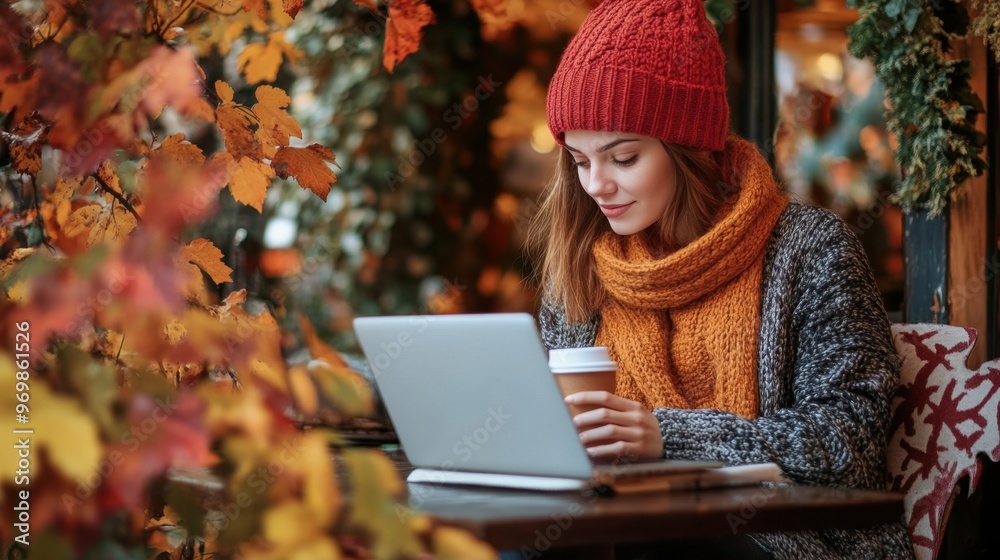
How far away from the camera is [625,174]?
1906 mm

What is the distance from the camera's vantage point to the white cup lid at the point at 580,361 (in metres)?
1.38

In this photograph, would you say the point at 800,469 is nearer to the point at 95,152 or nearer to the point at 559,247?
the point at 559,247

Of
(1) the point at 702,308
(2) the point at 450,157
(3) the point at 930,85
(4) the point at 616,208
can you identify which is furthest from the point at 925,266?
(2) the point at 450,157

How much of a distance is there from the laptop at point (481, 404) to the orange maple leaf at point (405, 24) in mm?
691

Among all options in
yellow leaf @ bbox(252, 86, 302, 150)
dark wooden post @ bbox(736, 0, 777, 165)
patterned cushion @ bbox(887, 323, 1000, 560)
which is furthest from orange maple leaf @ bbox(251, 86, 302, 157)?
dark wooden post @ bbox(736, 0, 777, 165)

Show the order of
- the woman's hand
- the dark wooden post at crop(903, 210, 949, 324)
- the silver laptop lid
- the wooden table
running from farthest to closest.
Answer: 1. the dark wooden post at crop(903, 210, 949, 324)
2. the woman's hand
3. the silver laptop lid
4. the wooden table

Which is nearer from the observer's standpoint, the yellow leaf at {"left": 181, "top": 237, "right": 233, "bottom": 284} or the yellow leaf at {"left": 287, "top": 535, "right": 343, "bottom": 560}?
the yellow leaf at {"left": 287, "top": 535, "right": 343, "bottom": 560}

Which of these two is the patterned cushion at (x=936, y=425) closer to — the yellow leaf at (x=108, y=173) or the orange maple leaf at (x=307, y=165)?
the orange maple leaf at (x=307, y=165)

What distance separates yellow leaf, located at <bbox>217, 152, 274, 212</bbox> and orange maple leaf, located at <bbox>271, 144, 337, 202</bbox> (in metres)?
0.03

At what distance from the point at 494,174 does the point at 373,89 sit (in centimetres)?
69

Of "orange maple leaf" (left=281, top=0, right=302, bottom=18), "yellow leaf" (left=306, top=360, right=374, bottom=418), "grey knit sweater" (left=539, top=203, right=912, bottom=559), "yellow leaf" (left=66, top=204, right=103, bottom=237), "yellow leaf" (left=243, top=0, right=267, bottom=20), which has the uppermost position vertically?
"yellow leaf" (left=243, top=0, right=267, bottom=20)

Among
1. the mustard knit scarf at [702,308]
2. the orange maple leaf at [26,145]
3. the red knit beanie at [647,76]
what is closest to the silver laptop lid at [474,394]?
the orange maple leaf at [26,145]

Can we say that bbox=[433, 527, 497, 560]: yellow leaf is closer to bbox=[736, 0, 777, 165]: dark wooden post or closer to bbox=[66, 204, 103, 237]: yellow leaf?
bbox=[66, 204, 103, 237]: yellow leaf

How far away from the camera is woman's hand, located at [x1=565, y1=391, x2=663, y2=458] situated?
1363 millimetres
